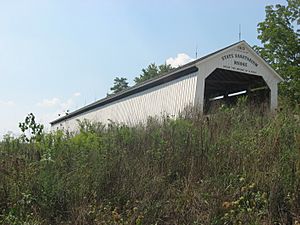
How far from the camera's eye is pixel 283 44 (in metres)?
26.6

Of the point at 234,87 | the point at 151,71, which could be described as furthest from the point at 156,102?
the point at 151,71

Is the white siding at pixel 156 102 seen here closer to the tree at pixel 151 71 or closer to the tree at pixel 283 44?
the tree at pixel 283 44

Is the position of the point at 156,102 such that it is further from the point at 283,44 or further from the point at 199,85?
the point at 283,44

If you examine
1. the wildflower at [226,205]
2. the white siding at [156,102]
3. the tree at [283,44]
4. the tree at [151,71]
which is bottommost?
the wildflower at [226,205]

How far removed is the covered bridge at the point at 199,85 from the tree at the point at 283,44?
220 inches

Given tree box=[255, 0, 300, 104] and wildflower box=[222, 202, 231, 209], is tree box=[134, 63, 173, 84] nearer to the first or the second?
tree box=[255, 0, 300, 104]

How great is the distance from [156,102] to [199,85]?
295 cm

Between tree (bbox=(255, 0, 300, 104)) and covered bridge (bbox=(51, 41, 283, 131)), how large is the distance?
558 cm

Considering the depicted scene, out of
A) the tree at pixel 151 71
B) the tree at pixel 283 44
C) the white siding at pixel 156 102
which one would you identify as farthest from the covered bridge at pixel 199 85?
the tree at pixel 151 71

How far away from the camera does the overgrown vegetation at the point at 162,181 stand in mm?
4418

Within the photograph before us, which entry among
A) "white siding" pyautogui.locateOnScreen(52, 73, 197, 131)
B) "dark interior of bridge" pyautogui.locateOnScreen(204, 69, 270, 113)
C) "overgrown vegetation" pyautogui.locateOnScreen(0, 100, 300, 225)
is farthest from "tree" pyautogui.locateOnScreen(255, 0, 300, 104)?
"overgrown vegetation" pyautogui.locateOnScreen(0, 100, 300, 225)

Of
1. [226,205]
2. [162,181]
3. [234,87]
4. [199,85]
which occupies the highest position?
[234,87]

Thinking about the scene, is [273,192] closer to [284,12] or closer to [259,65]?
[259,65]

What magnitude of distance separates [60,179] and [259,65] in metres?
13.8
